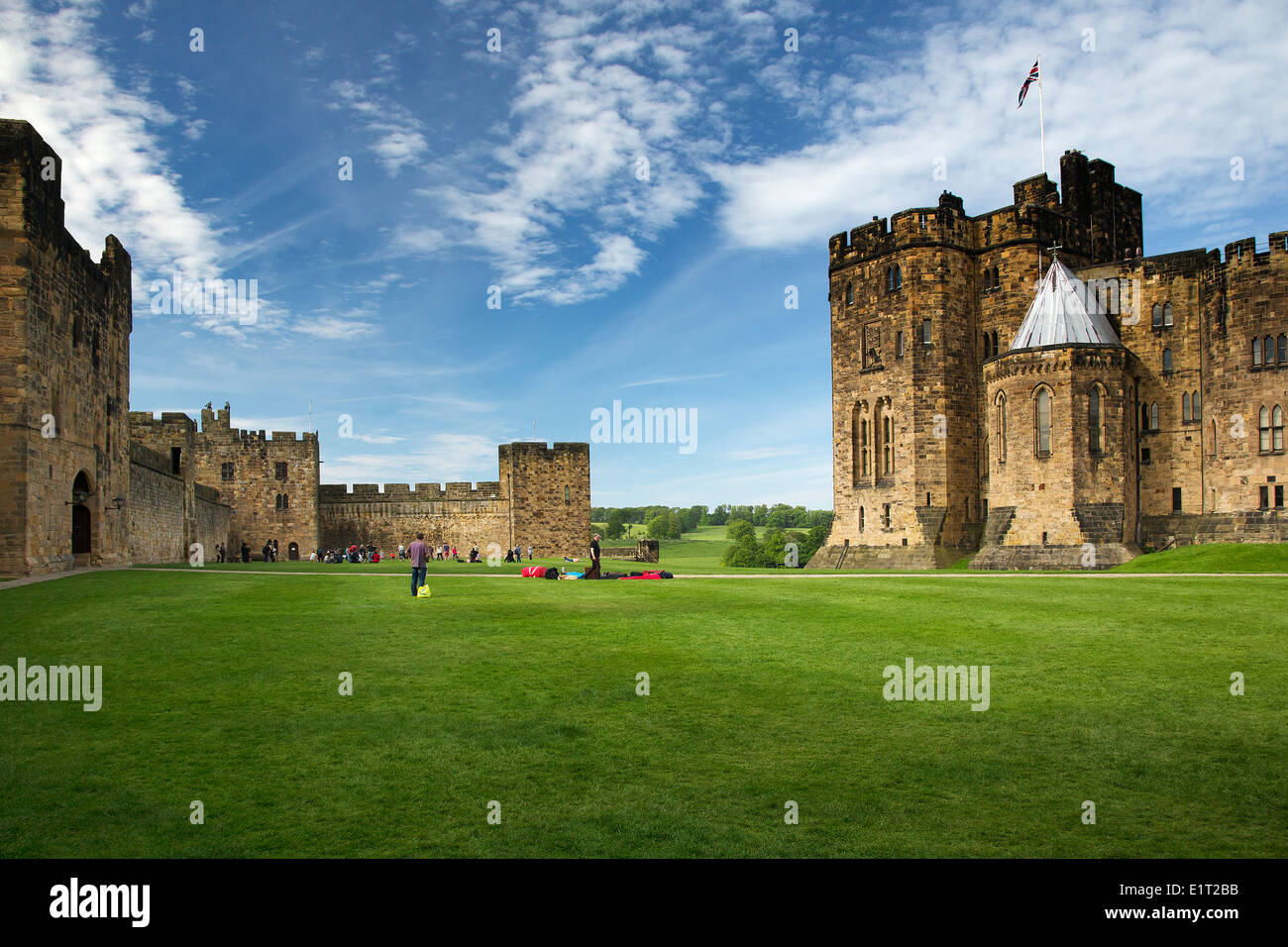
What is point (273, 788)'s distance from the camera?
6.85 m

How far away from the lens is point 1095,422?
38.7 m

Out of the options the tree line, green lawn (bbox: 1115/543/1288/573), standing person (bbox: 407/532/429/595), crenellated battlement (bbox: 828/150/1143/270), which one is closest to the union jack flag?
crenellated battlement (bbox: 828/150/1143/270)

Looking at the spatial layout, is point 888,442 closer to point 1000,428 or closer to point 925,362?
point 925,362

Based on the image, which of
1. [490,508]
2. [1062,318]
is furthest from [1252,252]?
[490,508]

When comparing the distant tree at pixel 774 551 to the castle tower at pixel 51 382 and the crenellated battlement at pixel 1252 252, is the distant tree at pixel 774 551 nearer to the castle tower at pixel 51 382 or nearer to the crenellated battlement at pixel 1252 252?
the crenellated battlement at pixel 1252 252

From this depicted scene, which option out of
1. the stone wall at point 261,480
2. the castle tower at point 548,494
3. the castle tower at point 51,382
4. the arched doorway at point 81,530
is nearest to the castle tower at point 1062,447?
the castle tower at point 548,494

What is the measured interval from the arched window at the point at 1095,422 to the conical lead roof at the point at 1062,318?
2532 mm

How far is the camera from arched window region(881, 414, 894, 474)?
45469mm

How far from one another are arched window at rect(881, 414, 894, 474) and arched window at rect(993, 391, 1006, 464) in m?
5.62

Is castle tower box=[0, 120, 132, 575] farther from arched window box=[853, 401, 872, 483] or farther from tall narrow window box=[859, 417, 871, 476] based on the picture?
tall narrow window box=[859, 417, 871, 476]

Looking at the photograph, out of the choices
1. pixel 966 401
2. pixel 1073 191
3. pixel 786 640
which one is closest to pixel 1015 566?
pixel 966 401

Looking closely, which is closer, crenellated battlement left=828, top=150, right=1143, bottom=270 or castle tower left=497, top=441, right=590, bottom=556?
crenellated battlement left=828, top=150, right=1143, bottom=270

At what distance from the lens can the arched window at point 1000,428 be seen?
40812mm
